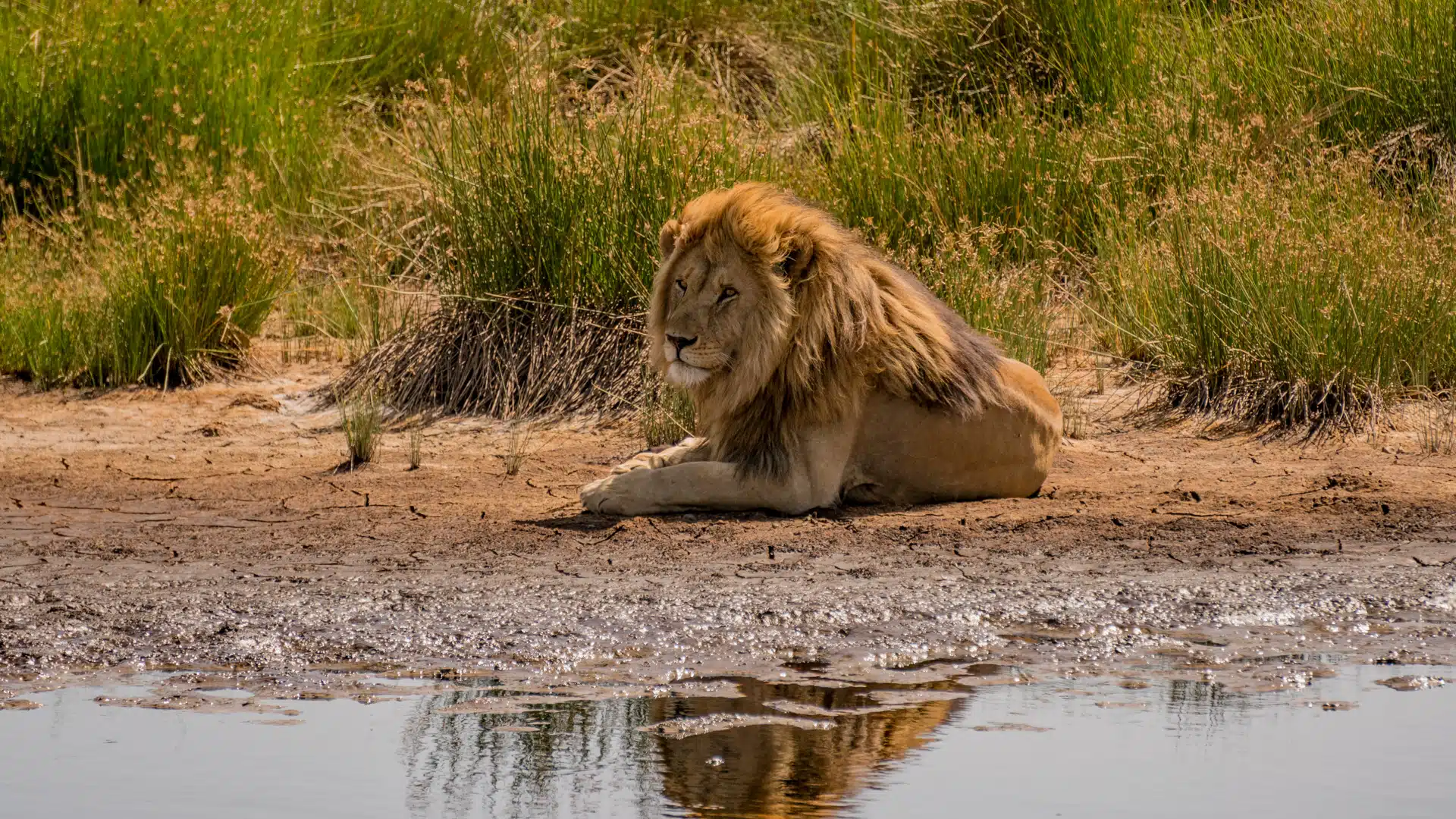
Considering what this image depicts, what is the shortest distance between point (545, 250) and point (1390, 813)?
20.2 feet

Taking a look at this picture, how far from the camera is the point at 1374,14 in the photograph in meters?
12.0

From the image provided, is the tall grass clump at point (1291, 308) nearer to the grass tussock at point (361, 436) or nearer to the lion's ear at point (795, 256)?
the lion's ear at point (795, 256)

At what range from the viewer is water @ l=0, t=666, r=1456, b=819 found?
4.08m

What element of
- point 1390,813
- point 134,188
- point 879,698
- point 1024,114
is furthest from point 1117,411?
point 134,188

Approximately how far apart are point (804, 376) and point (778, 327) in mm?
205

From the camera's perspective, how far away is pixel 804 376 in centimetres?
673

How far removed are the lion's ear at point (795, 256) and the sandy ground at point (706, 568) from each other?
0.91m

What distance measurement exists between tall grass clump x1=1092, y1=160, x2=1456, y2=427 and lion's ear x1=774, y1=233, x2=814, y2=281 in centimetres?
305

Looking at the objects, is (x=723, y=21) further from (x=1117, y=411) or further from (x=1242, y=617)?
(x=1242, y=617)

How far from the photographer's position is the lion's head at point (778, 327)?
668cm

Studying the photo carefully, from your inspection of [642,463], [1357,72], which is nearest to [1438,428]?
[642,463]

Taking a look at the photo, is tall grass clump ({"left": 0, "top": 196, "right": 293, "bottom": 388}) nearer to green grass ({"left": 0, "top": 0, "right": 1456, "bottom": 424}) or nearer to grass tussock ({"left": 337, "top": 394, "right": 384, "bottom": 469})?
green grass ({"left": 0, "top": 0, "right": 1456, "bottom": 424})

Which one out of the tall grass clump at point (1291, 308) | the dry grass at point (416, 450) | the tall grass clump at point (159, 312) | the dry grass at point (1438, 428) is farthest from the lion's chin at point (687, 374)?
the tall grass clump at point (159, 312)

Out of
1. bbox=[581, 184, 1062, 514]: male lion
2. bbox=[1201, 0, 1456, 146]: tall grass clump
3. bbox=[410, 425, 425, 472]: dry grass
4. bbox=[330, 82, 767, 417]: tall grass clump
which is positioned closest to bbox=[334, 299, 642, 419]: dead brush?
bbox=[330, 82, 767, 417]: tall grass clump
